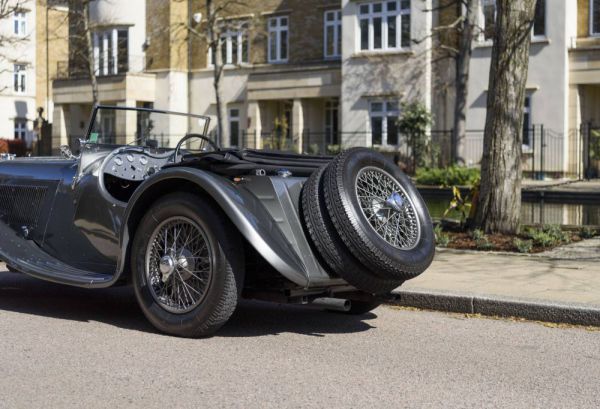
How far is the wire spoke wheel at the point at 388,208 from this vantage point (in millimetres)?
6500

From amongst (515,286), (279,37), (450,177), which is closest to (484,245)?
(515,286)

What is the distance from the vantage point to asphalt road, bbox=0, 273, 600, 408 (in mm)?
4953

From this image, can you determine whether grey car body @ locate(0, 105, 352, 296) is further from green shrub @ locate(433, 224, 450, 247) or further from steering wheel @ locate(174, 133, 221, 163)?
green shrub @ locate(433, 224, 450, 247)

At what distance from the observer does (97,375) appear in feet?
17.7

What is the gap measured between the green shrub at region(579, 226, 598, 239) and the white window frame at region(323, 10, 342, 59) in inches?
1008

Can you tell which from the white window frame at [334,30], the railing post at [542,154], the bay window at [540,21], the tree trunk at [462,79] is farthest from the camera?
the white window frame at [334,30]

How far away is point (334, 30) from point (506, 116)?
85.7 feet

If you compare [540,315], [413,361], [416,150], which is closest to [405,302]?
[540,315]

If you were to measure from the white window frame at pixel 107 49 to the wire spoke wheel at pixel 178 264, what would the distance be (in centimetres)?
3645

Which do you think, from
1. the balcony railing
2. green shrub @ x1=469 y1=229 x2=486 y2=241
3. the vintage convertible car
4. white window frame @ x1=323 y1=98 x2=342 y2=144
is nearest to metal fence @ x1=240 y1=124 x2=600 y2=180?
white window frame @ x1=323 y1=98 x2=342 y2=144

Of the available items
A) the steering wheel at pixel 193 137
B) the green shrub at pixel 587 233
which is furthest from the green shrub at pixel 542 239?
the steering wheel at pixel 193 137

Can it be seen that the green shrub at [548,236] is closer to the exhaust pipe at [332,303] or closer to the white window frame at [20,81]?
the exhaust pipe at [332,303]

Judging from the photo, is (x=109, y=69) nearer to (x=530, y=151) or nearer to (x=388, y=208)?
(x=530, y=151)

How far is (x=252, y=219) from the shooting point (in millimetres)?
6133
